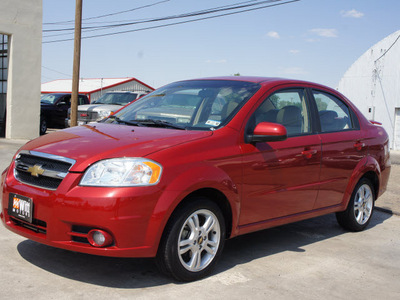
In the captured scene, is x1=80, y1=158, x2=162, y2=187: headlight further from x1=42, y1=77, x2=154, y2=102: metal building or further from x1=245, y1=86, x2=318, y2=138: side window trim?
x1=42, y1=77, x2=154, y2=102: metal building

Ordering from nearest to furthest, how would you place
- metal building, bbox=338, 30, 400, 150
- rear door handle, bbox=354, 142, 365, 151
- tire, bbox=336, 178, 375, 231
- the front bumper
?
the front bumper
rear door handle, bbox=354, 142, 365, 151
tire, bbox=336, 178, 375, 231
metal building, bbox=338, 30, 400, 150

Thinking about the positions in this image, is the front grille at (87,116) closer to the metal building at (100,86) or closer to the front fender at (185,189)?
the front fender at (185,189)

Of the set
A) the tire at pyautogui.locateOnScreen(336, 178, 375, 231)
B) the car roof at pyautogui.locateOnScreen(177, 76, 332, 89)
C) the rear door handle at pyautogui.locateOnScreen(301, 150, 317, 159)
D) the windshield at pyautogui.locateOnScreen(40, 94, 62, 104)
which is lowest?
the tire at pyautogui.locateOnScreen(336, 178, 375, 231)

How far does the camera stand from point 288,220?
514 cm

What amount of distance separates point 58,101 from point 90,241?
61.2 ft

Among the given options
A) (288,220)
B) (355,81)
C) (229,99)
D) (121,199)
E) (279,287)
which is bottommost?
(279,287)

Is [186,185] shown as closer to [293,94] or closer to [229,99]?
[229,99]

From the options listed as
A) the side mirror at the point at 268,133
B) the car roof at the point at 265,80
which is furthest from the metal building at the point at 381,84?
the side mirror at the point at 268,133

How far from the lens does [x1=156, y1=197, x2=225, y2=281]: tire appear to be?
3971mm

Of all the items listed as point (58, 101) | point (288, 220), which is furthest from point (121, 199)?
point (58, 101)

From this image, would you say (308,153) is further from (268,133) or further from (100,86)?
(100,86)

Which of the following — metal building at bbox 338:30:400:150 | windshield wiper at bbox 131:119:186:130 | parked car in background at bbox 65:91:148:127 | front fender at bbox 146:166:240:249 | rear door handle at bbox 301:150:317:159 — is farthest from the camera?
metal building at bbox 338:30:400:150

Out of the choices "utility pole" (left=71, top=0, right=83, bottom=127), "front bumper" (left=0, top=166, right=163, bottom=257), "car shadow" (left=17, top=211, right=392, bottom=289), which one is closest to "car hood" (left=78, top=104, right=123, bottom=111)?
"utility pole" (left=71, top=0, right=83, bottom=127)

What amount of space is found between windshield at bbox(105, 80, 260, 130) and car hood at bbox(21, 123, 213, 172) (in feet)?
0.83
